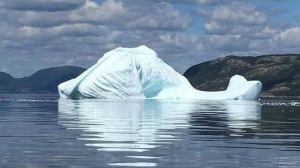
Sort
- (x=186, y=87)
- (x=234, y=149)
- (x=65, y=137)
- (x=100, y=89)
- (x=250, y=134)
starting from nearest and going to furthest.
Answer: (x=234, y=149) → (x=65, y=137) → (x=250, y=134) → (x=100, y=89) → (x=186, y=87)

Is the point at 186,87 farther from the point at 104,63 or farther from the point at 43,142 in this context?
the point at 43,142

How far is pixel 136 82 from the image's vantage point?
117 m

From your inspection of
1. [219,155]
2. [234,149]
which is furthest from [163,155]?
[234,149]

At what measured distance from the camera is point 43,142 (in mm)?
26078

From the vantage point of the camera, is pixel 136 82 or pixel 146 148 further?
pixel 136 82

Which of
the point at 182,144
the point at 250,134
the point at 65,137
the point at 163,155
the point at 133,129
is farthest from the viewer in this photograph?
the point at 133,129

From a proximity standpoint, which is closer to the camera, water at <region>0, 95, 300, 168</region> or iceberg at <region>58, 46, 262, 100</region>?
water at <region>0, 95, 300, 168</region>

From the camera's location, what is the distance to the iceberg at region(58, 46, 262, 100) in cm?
11462

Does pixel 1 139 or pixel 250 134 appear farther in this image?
pixel 250 134

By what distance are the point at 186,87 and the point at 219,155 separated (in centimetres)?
10394

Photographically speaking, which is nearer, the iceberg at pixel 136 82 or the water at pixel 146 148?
the water at pixel 146 148

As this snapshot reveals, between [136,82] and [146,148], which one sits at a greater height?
[136,82]

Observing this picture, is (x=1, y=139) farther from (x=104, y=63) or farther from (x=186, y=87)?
(x=186, y=87)

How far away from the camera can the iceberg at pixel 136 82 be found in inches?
4513
